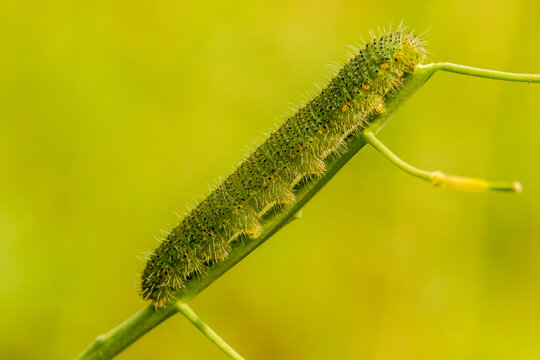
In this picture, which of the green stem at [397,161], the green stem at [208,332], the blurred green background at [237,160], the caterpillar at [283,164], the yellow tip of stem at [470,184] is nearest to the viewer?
the yellow tip of stem at [470,184]

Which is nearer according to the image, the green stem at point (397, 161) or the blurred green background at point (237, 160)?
the green stem at point (397, 161)

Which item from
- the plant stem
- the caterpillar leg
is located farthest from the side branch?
the caterpillar leg

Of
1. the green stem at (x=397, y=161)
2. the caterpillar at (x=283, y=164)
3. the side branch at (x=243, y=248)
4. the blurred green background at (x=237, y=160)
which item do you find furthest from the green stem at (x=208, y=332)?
the blurred green background at (x=237, y=160)

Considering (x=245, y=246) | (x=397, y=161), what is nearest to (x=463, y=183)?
(x=397, y=161)

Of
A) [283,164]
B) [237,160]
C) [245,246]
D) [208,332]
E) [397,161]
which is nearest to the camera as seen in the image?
[397,161]

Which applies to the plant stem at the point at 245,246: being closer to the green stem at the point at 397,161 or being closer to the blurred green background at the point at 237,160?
the green stem at the point at 397,161

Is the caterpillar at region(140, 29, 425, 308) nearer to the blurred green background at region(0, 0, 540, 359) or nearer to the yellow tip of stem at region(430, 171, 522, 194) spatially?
the yellow tip of stem at region(430, 171, 522, 194)

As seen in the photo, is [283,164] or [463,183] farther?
[283,164]

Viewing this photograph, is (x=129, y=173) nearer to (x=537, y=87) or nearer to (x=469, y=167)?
(x=469, y=167)

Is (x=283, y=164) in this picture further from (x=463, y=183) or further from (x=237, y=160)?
(x=237, y=160)
